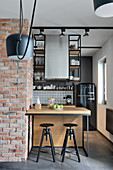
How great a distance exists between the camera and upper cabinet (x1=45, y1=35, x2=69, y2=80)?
466cm

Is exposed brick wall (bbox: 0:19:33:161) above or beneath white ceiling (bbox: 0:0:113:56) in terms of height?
beneath

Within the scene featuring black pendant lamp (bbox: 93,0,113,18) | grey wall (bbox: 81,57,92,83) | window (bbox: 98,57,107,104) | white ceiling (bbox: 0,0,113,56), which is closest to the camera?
black pendant lamp (bbox: 93,0,113,18)

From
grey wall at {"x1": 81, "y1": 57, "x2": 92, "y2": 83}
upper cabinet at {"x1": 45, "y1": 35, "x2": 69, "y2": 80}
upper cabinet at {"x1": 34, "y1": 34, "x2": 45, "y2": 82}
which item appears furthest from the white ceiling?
grey wall at {"x1": 81, "y1": 57, "x2": 92, "y2": 83}

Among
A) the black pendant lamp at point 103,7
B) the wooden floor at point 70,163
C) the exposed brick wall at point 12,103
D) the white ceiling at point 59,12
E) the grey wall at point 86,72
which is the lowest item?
the wooden floor at point 70,163

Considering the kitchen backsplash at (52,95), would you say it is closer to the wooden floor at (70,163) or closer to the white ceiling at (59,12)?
the wooden floor at (70,163)

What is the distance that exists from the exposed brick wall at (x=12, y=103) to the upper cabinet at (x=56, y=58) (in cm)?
111

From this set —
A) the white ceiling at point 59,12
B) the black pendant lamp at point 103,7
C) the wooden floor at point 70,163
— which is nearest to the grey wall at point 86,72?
the white ceiling at point 59,12

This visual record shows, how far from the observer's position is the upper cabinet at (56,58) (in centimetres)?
466

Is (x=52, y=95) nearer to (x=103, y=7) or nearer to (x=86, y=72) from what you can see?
(x=86, y=72)

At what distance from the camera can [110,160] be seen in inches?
141

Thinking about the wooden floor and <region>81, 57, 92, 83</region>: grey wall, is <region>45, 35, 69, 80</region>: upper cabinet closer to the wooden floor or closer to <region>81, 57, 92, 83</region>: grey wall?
the wooden floor

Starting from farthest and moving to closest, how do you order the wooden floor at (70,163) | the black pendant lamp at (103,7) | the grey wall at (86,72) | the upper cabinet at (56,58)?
1. the grey wall at (86,72)
2. the upper cabinet at (56,58)
3. the wooden floor at (70,163)
4. the black pendant lamp at (103,7)

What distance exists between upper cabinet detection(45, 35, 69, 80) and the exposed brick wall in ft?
3.65

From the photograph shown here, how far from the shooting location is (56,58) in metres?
4.69
